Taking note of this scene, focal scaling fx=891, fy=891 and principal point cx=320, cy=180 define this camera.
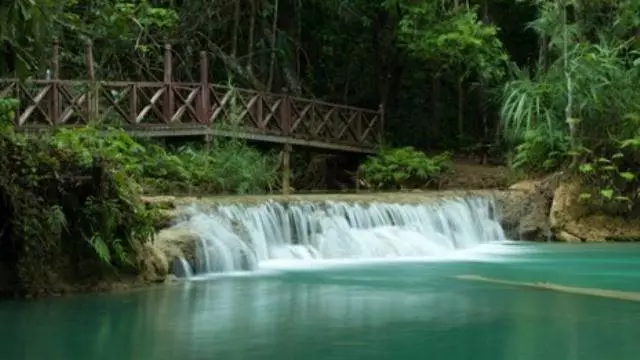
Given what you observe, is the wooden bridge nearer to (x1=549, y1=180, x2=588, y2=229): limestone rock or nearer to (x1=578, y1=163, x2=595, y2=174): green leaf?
(x1=549, y1=180, x2=588, y2=229): limestone rock

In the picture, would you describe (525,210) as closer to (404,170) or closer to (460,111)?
(404,170)

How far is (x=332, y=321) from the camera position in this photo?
22.9ft

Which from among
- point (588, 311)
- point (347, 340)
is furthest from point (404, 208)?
point (347, 340)

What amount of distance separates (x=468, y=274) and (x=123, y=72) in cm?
1094

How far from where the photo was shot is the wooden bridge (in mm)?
14328

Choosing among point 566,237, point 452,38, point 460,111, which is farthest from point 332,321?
point 460,111

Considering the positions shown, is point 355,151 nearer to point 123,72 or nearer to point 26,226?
point 123,72

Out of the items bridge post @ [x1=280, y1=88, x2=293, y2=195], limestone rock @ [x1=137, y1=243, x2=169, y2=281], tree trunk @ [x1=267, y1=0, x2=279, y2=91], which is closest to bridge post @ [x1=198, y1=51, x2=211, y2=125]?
bridge post @ [x1=280, y1=88, x2=293, y2=195]

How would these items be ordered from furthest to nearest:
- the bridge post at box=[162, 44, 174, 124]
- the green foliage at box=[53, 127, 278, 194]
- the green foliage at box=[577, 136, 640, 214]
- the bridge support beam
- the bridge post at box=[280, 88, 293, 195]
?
the bridge post at box=[280, 88, 293, 195] < the bridge support beam < the bridge post at box=[162, 44, 174, 124] < the green foliage at box=[577, 136, 640, 214] < the green foliage at box=[53, 127, 278, 194]

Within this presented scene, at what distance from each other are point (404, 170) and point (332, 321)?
1233cm

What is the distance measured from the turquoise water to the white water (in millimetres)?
820

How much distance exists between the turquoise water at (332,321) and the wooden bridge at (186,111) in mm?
6121

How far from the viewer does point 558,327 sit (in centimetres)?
663

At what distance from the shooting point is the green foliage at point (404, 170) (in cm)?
1912
